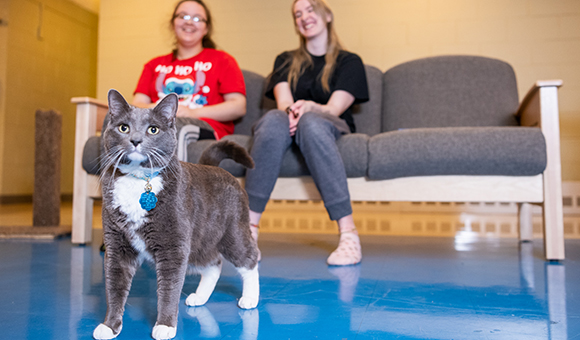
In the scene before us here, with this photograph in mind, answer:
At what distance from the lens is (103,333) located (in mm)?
776

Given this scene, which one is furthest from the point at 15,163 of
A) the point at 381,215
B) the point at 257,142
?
the point at 257,142

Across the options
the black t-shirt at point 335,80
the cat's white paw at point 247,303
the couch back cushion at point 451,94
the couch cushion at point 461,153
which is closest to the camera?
the cat's white paw at point 247,303

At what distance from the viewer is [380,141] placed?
1629 mm

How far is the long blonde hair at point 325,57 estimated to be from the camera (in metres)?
1.89

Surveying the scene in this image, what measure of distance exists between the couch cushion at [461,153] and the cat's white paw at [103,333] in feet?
3.53

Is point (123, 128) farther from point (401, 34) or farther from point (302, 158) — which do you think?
point (401, 34)

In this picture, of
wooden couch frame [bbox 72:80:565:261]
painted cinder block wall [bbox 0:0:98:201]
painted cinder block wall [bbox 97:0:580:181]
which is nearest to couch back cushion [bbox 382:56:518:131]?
wooden couch frame [bbox 72:80:565:261]

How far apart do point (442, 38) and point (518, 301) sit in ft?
9.10

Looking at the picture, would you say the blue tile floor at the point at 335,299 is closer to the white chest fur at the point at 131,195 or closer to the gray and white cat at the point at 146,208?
the gray and white cat at the point at 146,208

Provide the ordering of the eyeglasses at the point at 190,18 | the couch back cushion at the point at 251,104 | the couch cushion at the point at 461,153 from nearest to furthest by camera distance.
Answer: the couch cushion at the point at 461,153, the eyeglasses at the point at 190,18, the couch back cushion at the point at 251,104

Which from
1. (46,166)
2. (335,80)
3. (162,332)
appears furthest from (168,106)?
(46,166)

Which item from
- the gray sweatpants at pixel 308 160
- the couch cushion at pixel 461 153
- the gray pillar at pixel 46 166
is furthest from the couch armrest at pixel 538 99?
the gray pillar at pixel 46 166

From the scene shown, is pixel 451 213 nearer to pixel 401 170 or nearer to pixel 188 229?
pixel 401 170

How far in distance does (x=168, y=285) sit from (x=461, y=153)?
114 cm
